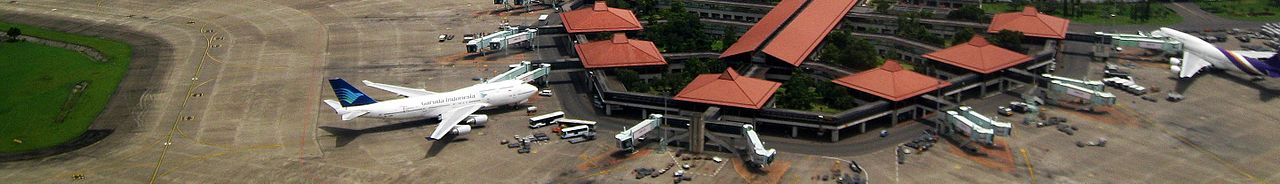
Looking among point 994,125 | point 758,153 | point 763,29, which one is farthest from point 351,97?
point 994,125

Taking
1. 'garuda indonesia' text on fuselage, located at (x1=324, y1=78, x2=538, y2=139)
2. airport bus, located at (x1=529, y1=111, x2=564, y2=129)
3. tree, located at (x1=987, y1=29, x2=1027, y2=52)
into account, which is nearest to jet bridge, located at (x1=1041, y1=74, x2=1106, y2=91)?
tree, located at (x1=987, y1=29, x2=1027, y2=52)

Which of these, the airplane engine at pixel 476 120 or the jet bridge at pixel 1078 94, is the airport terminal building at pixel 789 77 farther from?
the airplane engine at pixel 476 120

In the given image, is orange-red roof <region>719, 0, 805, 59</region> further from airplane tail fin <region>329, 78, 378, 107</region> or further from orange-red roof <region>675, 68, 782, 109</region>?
airplane tail fin <region>329, 78, 378, 107</region>

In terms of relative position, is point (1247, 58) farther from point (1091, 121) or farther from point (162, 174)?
point (162, 174)

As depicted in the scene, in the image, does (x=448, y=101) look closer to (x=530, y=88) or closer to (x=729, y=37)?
(x=530, y=88)

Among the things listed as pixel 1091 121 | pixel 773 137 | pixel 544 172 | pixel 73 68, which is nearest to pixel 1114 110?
pixel 1091 121

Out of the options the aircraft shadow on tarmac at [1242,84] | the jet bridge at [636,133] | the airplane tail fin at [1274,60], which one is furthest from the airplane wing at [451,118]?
the airplane tail fin at [1274,60]
